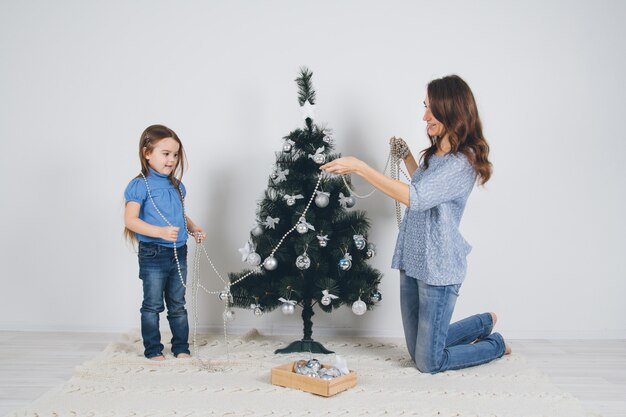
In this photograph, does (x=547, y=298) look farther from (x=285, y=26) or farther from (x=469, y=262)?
(x=285, y=26)

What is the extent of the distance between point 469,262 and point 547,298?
0.42 metres

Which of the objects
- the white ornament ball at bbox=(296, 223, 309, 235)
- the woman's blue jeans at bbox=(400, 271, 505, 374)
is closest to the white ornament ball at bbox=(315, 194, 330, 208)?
the white ornament ball at bbox=(296, 223, 309, 235)

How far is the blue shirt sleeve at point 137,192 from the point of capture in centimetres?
227

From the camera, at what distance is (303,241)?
233 centimetres

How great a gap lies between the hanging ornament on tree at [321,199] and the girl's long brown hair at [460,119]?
543 millimetres

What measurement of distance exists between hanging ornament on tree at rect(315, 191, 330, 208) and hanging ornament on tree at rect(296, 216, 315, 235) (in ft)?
0.29

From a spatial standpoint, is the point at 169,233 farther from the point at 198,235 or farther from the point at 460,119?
the point at 460,119

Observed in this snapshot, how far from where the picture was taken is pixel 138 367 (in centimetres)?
220

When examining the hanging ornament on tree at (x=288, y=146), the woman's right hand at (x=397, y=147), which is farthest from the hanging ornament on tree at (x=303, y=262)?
the woman's right hand at (x=397, y=147)

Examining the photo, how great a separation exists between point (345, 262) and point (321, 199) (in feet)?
0.91

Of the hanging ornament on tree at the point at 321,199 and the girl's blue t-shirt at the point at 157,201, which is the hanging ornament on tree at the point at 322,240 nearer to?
the hanging ornament on tree at the point at 321,199

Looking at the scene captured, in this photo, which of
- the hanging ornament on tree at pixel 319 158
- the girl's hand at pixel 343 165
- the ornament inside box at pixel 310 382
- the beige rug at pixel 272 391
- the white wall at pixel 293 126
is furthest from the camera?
the white wall at pixel 293 126

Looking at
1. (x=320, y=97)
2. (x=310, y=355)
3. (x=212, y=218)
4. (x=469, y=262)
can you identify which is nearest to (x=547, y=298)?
(x=469, y=262)

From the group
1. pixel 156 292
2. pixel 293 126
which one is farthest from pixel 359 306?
pixel 293 126
